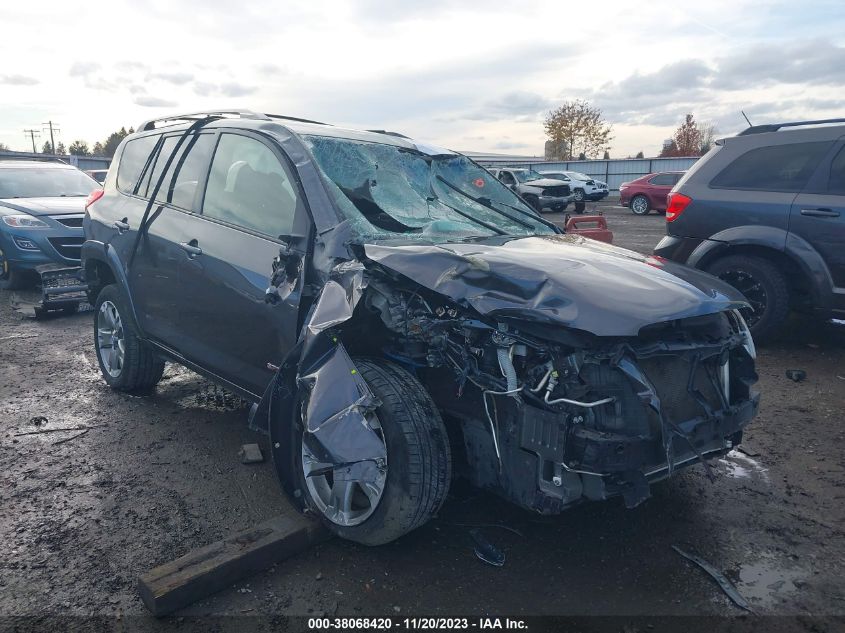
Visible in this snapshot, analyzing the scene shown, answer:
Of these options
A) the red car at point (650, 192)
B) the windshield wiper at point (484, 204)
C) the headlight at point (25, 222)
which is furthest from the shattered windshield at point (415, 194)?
the red car at point (650, 192)

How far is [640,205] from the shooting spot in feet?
74.0

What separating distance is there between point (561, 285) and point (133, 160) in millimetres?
3777

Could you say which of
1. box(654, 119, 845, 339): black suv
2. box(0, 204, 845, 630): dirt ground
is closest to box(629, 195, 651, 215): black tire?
box(654, 119, 845, 339): black suv

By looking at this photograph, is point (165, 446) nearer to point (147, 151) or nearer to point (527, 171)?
point (147, 151)

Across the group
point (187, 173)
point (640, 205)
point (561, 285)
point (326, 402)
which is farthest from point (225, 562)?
point (640, 205)

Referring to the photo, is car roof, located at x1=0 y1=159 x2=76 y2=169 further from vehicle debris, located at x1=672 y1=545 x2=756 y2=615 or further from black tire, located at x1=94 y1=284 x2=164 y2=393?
vehicle debris, located at x1=672 y1=545 x2=756 y2=615

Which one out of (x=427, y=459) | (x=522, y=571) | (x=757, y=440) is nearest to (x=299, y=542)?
(x=427, y=459)

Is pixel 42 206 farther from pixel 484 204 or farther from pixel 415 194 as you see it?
pixel 484 204

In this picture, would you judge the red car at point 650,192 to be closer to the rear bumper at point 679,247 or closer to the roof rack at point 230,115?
the rear bumper at point 679,247

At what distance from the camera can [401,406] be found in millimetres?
2760

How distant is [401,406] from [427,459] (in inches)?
9.8

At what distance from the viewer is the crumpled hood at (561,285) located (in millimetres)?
2553

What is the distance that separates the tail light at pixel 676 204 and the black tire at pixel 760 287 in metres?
0.64

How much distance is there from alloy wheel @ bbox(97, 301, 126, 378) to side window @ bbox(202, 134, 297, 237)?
1.60m
